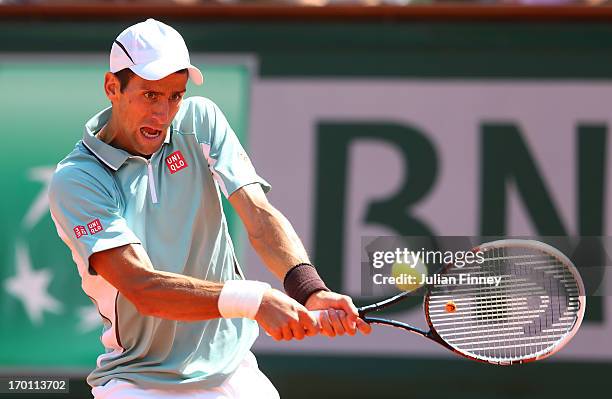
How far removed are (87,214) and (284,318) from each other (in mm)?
695

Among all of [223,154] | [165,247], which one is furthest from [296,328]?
[223,154]

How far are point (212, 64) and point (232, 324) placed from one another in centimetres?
317

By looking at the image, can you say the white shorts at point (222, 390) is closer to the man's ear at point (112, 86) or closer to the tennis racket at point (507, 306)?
the tennis racket at point (507, 306)

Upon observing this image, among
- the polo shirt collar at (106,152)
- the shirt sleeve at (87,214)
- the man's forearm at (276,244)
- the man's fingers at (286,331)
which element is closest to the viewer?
the man's fingers at (286,331)

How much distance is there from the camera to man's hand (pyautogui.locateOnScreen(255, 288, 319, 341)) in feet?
11.4

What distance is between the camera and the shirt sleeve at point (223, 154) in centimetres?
382

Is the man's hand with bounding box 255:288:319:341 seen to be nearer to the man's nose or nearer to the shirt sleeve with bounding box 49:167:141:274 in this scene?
the shirt sleeve with bounding box 49:167:141:274

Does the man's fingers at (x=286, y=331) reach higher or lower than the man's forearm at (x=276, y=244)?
lower

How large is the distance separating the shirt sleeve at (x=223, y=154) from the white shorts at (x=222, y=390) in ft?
1.87

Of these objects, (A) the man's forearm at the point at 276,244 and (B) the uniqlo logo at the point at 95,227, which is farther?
(A) the man's forearm at the point at 276,244

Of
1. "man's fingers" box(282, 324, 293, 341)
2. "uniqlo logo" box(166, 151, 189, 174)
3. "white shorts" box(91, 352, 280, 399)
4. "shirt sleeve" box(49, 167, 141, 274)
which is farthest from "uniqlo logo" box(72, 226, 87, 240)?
"man's fingers" box(282, 324, 293, 341)

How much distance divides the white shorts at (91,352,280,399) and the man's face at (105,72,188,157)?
2.44ft

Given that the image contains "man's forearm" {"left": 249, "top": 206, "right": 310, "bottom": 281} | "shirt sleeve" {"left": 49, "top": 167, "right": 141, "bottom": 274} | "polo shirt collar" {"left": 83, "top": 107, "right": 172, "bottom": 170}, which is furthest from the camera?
"man's forearm" {"left": 249, "top": 206, "right": 310, "bottom": 281}

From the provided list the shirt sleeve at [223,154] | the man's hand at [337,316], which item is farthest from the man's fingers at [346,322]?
the shirt sleeve at [223,154]
